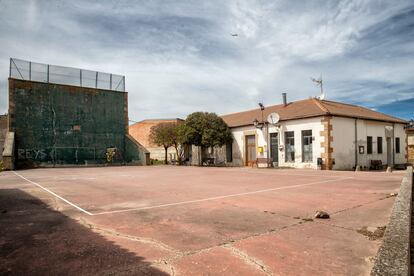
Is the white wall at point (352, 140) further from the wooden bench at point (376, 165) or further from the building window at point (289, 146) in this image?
the building window at point (289, 146)

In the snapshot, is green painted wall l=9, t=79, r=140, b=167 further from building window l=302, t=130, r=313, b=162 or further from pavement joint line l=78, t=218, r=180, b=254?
pavement joint line l=78, t=218, r=180, b=254

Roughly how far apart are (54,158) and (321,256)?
27.2 m

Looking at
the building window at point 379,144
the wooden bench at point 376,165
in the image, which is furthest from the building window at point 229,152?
the building window at point 379,144

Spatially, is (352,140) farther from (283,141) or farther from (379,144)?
(283,141)

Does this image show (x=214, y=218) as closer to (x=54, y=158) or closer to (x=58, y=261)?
(x=58, y=261)

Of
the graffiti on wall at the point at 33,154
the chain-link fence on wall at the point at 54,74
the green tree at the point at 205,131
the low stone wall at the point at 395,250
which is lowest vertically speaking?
the low stone wall at the point at 395,250

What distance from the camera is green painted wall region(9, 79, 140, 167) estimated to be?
2428 cm

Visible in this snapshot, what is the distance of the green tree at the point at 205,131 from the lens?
24766mm

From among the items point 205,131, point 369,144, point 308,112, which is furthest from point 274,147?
point 369,144

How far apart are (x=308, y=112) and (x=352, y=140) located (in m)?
3.87

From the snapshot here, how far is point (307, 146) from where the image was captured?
20.0 metres

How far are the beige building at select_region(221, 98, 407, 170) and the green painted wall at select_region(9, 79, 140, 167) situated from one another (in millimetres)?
12445

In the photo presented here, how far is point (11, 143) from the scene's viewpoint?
2175 centimetres

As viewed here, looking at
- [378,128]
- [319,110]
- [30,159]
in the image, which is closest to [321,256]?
[319,110]
